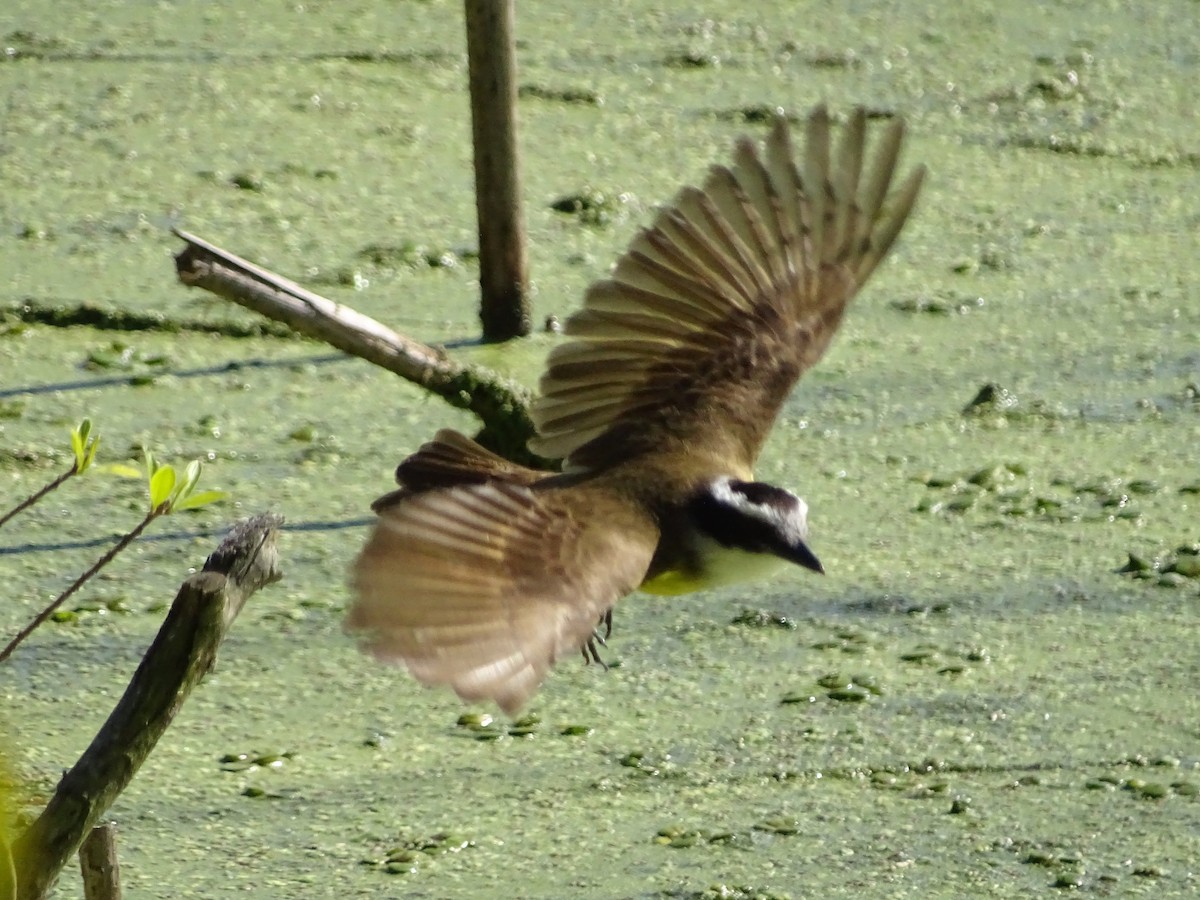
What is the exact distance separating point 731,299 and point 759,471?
820mm

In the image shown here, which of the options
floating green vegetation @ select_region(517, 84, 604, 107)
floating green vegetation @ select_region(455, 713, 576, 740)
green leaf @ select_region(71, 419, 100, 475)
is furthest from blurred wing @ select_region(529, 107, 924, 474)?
floating green vegetation @ select_region(517, 84, 604, 107)

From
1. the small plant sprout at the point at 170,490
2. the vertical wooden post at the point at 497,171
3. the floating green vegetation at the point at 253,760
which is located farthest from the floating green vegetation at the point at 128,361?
the small plant sprout at the point at 170,490

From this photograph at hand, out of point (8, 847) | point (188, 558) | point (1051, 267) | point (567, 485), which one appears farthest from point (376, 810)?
point (1051, 267)

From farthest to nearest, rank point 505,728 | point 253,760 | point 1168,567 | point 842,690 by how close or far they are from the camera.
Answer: point 1168,567, point 842,690, point 505,728, point 253,760

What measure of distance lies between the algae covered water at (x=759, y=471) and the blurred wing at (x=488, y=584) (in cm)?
55

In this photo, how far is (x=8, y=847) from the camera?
3.93 feet

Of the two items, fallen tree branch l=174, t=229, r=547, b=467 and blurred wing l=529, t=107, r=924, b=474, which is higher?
blurred wing l=529, t=107, r=924, b=474

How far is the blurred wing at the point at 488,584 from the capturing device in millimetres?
2064

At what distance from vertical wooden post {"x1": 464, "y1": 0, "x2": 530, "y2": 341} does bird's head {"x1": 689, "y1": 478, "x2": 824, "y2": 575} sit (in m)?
1.70

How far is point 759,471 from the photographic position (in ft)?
13.0

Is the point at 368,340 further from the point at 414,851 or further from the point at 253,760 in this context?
the point at 414,851

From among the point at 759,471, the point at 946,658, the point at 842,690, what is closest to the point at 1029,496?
the point at 759,471

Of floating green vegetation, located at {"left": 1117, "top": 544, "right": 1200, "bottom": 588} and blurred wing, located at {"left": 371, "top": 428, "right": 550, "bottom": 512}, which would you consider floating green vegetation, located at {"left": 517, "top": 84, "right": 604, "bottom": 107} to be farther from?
blurred wing, located at {"left": 371, "top": 428, "right": 550, "bottom": 512}

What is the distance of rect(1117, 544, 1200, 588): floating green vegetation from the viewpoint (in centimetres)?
367
